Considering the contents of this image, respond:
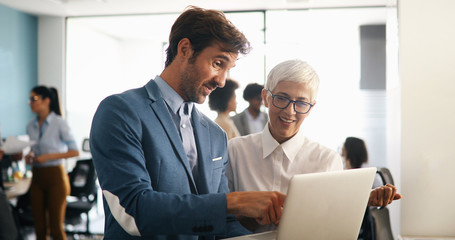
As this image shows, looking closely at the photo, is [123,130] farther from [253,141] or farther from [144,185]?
[253,141]

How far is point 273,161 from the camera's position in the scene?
64.8 inches

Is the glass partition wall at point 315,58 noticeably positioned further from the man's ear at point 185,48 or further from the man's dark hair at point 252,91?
the man's ear at point 185,48

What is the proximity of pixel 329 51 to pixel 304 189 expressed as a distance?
17.6 ft

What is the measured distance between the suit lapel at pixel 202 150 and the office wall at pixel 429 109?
4.44 ft

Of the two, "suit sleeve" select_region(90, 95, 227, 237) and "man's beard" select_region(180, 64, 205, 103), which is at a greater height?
"man's beard" select_region(180, 64, 205, 103)

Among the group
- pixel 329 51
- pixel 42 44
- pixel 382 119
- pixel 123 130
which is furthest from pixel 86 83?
pixel 123 130

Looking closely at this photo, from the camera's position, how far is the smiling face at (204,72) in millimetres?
1336

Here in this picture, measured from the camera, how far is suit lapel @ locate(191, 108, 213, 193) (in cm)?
136

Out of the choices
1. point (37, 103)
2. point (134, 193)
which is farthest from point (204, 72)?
point (37, 103)

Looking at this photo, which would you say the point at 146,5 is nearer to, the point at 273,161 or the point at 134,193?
the point at 273,161

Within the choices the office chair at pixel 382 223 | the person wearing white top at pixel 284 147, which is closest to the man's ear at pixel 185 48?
the person wearing white top at pixel 284 147

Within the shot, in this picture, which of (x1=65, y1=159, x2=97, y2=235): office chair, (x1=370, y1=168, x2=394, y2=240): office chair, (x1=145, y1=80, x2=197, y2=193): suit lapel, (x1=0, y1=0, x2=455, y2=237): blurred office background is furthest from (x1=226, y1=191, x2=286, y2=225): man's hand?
(x1=0, y1=0, x2=455, y2=237): blurred office background

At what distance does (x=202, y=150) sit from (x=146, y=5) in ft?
15.8

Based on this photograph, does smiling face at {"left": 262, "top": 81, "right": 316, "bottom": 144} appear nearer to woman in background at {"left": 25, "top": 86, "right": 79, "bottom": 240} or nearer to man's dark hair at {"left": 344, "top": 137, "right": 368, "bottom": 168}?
man's dark hair at {"left": 344, "top": 137, "right": 368, "bottom": 168}
